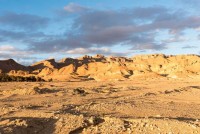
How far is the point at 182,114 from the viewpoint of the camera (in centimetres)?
1395

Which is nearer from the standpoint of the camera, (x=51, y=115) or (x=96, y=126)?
(x=96, y=126)

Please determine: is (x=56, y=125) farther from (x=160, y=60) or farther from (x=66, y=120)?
(x=160, y=60)

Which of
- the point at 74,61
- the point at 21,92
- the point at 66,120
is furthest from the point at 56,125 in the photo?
the point at 74,61

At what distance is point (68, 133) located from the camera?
9992 millimetres

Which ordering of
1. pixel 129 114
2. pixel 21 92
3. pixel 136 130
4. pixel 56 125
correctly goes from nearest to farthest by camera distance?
pixel 136 130
pixel 56 125
pixel 129 114
pixel 21 92

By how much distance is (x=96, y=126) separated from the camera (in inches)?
402

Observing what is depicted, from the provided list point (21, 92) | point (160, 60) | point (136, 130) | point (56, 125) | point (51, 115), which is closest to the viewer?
point (136, 130)

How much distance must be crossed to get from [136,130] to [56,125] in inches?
93.2

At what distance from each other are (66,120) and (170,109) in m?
5.79

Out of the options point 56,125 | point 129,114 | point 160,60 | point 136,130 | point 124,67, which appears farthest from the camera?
point 160,60

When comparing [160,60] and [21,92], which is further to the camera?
[160,60]

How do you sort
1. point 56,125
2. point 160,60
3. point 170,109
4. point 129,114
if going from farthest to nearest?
point 160,60 → point 170,109 → point 129,114 → point 56,125

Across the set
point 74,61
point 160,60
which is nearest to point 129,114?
point 160,60

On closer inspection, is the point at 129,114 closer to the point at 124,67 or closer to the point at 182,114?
the point at 182,114
